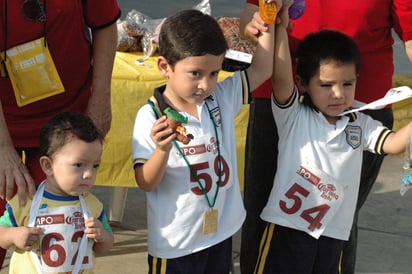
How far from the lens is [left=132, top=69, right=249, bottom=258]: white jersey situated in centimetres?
317

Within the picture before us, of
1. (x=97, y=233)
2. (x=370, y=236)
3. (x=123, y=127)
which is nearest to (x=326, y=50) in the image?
(x=97, y=233)

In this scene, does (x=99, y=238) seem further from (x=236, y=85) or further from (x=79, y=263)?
(x=236, y=85)

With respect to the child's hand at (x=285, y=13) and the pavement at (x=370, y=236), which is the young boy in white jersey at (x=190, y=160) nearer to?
the child's hand at (x=285, y=13)

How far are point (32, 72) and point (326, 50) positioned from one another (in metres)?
1.15

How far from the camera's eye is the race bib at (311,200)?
347 cm

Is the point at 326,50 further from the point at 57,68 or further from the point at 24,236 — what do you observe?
the point at 24,236

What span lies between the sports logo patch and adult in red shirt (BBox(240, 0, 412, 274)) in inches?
7.2

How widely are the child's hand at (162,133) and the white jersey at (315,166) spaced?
67 cm

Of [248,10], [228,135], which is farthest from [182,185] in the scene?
[248,10]

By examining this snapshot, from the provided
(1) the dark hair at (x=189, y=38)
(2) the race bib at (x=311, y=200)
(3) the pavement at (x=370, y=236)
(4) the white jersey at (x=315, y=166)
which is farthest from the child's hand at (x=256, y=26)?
(3) the pavement at (x=370, y=236)

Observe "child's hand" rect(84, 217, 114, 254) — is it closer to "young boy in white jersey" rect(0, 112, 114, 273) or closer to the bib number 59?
"young boy in white jersey" rect(0, 112, 114, 273)

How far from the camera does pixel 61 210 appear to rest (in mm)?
3029

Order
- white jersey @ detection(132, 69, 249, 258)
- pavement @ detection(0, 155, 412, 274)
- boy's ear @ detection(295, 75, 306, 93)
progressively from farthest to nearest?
1. pavement @ detection(0, 155, 412, 274)
2. boy's ear @ detection(295, 75, 306, 93)
3. white jersey @ detection(132, 69, 249, 258)

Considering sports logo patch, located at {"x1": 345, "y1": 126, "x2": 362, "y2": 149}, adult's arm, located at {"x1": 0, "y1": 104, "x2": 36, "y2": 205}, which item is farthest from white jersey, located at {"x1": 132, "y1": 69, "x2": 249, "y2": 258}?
sports logo patch, located at {"x1": 345, "y1": 126, "x2": 362, "y2": 149}
